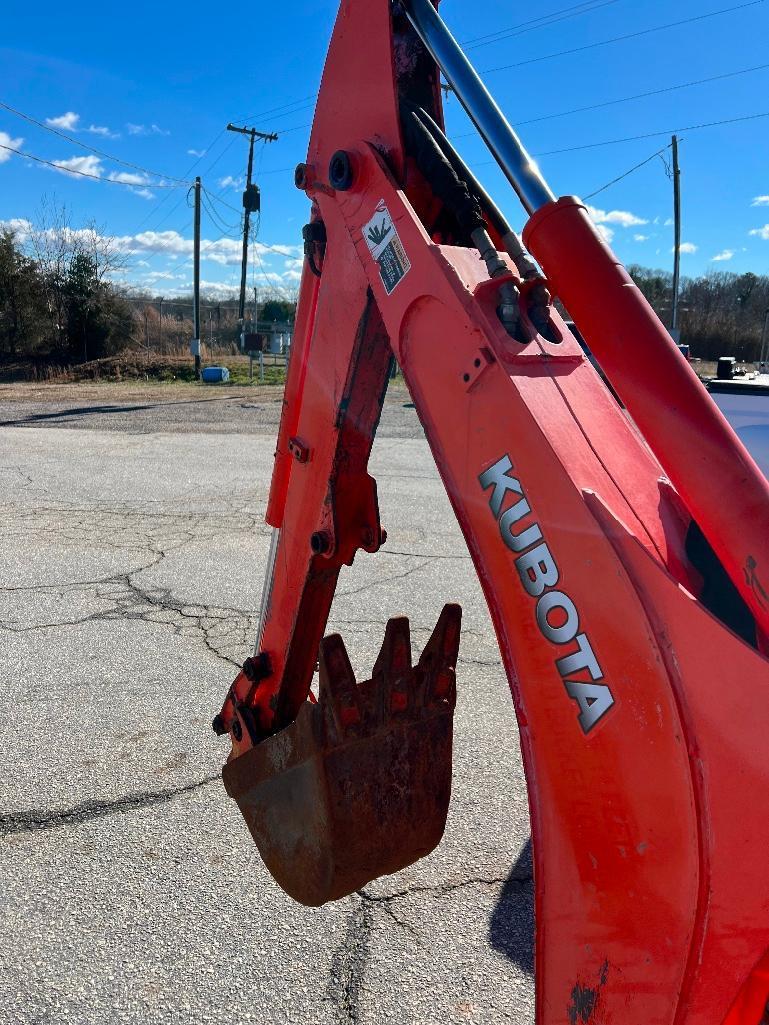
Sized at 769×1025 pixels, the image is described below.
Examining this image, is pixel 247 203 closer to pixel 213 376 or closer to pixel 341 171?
pixel 213 376

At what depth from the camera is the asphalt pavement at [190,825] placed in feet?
8.23

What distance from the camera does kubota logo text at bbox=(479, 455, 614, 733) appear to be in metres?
1.38

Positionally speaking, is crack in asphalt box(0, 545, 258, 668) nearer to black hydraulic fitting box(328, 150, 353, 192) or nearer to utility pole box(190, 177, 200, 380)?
black hydraulic fitting box(328, 150, 353, 192)

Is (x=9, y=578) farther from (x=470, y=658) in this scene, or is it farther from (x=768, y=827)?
(x=768, y=827)

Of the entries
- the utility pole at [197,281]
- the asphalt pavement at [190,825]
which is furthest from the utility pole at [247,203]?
the asphalt pavement at [190,825]

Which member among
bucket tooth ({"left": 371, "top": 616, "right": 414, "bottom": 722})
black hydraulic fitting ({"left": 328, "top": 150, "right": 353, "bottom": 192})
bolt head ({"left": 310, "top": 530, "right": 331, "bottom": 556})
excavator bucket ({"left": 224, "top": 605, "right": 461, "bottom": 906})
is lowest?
excavator bucket ({"left": 224, "top": 605, "right": 461, "bottom": 906})

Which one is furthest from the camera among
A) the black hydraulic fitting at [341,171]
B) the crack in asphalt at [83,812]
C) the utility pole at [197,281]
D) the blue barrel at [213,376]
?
the utility pole at [197,281]

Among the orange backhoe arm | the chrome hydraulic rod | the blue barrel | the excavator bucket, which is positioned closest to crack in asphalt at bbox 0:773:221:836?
the excavator bucket

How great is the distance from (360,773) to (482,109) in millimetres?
1614

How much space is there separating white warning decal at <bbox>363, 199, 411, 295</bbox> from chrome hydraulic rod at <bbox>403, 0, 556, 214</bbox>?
27 centimetres

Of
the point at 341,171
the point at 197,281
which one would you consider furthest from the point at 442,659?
the point at 197,281

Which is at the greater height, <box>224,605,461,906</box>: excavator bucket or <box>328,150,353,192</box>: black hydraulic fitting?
<box>328,150,353,192</box>: black hydraulic fitting

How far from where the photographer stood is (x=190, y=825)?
3.25m

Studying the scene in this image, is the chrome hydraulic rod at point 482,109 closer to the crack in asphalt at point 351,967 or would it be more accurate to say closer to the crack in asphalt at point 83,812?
the crack in asphalt at point 351,967
